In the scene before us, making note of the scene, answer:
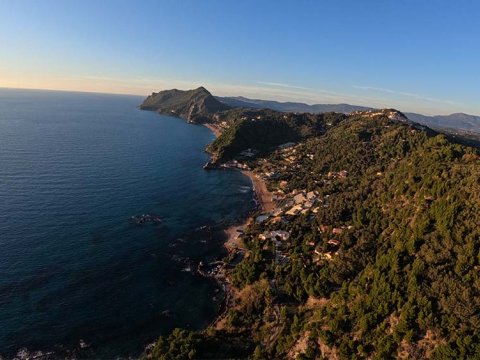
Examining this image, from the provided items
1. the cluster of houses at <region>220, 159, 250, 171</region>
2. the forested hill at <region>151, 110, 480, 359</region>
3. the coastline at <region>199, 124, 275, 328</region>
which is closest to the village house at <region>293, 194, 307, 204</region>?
the forested hill at <region>151, 110, 480, 359</region>

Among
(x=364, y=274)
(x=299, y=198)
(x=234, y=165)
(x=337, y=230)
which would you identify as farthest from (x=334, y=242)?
(x=234, y=165)

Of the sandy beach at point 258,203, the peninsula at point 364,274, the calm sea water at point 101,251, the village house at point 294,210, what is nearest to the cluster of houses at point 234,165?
the sandy beach at point 258,203

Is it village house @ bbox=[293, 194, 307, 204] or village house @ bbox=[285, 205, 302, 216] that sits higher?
village house @ bbox=[293, 194, 307, 204]

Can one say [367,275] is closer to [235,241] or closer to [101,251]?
[235,241]

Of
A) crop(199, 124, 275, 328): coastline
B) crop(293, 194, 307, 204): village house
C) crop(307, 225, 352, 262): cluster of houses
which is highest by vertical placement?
crop(293, 194, 307, 204): village house

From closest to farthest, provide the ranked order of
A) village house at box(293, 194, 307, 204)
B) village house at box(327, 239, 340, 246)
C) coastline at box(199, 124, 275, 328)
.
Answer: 1. coastline at box(199, 124, 275, 328)
2. village house at box(327, 239, 340, 246)
3. village house at box(293, 194, 307, 204)

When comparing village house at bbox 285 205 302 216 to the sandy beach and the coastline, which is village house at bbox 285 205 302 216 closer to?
the coastline

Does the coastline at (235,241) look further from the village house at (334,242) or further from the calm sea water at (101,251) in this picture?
the village house at (334,242)

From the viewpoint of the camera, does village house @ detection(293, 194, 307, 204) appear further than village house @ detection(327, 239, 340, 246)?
Yes
